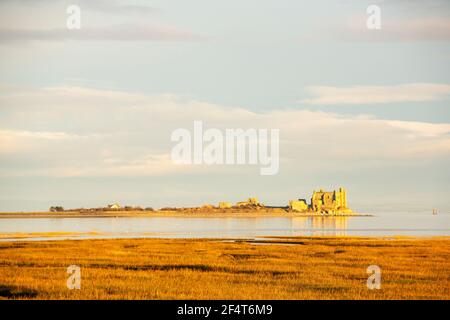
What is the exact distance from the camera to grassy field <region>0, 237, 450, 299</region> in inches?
1351

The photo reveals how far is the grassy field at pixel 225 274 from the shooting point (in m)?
34.3

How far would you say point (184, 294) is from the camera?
33719 millimetres

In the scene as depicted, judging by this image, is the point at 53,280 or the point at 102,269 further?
the point at 102,269

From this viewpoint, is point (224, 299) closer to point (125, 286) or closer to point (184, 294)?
point (184, 294)

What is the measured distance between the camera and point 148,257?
5497cm

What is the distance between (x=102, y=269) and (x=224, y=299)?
15075 millimetres

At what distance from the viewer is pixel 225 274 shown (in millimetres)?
42562

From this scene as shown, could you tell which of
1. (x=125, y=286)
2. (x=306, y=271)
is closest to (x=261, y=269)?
(x=306, y=271)

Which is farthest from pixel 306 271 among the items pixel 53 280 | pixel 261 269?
pixel 53 280
